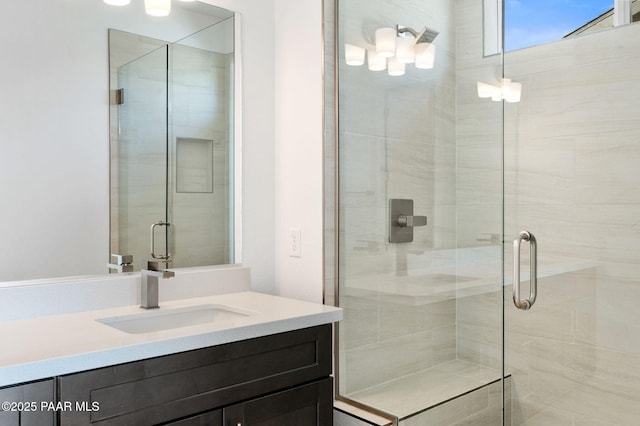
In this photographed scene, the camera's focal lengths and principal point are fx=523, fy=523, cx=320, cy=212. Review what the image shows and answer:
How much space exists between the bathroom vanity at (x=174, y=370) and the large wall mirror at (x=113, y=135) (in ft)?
0.92

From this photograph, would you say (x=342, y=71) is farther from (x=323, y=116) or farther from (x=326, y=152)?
(x=326, y=152)

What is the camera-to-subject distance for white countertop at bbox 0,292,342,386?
116 cm

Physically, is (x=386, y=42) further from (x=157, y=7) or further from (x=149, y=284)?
(x=149, y=284)

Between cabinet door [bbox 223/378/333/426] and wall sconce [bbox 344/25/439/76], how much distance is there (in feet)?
3.92

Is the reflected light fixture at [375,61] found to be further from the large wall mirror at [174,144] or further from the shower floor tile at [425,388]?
the shower floor tile at [425,388]

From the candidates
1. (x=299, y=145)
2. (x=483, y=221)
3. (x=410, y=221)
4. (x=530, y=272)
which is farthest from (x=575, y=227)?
(x=299, y=145)

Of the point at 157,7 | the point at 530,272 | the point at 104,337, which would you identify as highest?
the point at 157,7

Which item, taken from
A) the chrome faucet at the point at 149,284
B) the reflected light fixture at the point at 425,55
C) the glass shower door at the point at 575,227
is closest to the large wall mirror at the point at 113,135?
the chrome faucet at the point at 149,284

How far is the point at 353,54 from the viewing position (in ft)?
6.83

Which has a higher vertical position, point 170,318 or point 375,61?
point 375,61

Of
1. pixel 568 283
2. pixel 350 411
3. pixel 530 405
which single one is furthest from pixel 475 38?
pixel 350 411

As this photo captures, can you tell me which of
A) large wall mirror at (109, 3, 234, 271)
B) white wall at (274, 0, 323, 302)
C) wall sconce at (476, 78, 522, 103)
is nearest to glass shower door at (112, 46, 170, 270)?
large wall mirror at (109, 3, 234, 271)

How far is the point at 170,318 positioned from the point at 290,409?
20.2 inches

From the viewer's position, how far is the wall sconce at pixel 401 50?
2.01 metres
